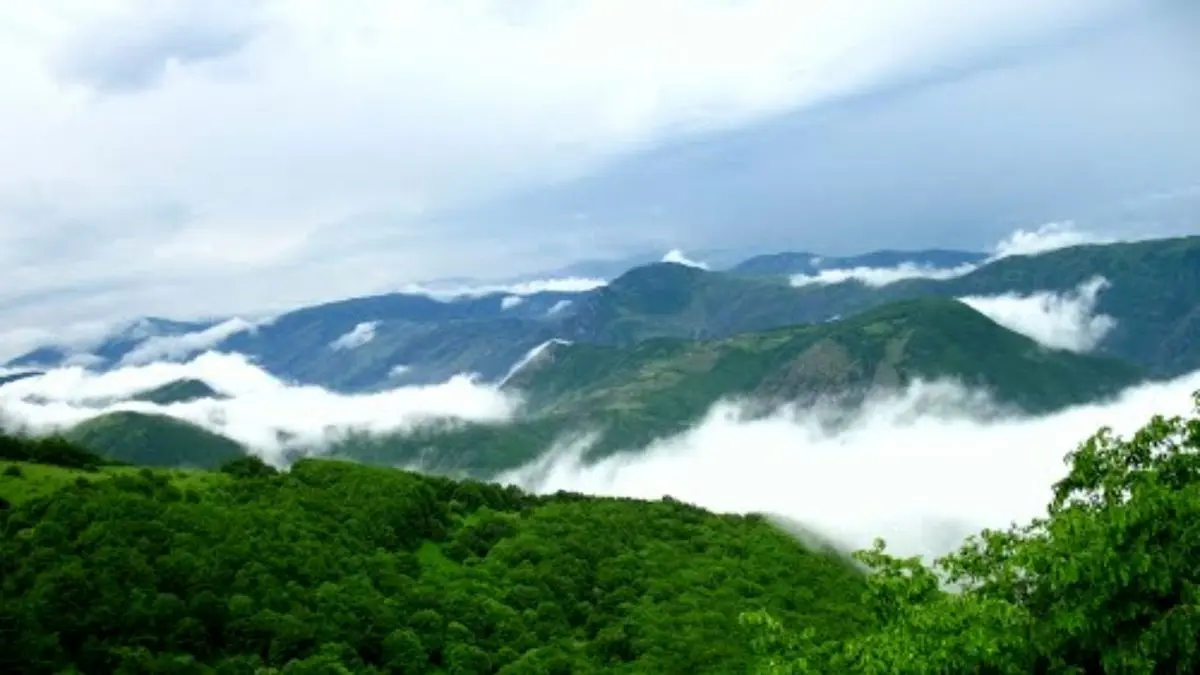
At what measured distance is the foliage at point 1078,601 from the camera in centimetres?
2194

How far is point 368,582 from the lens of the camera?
301ft

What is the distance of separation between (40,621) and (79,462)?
67.2 meters

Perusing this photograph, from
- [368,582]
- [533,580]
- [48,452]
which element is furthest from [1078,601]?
[48,452]

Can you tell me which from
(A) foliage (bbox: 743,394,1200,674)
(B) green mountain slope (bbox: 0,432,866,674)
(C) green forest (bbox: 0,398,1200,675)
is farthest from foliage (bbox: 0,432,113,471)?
(A) foliage (bbox: 743,394,1200,674)

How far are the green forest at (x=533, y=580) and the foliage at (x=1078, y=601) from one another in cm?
7

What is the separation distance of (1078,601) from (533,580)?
287 ft

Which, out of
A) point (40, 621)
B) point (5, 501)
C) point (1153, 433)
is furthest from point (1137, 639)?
point (5, 501)

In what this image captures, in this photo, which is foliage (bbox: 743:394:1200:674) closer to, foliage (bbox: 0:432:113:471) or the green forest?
the green forest

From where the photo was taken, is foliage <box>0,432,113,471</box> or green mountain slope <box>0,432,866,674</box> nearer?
green mountain slope <box>0,432,866,674</box>

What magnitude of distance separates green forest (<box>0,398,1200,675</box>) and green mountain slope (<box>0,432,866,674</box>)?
10.6 inches

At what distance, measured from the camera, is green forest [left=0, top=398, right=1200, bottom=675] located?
22.9 m

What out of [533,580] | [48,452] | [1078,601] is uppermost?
[48,452]

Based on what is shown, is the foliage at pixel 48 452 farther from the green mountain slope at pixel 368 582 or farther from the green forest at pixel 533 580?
the green mountain slope at pixel 368 582

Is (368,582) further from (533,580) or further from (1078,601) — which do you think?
(1078,601)
